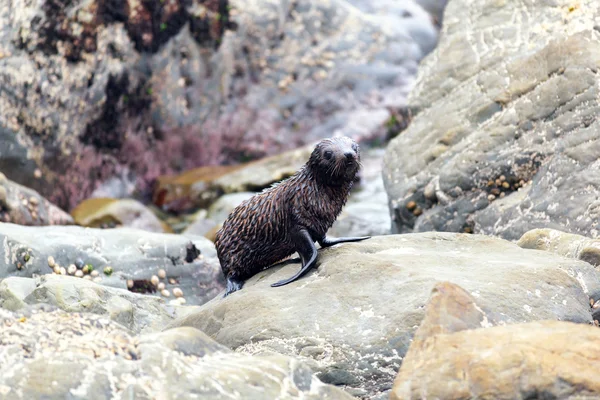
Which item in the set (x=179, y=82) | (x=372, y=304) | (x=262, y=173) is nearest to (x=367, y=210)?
(x=262, y=173)

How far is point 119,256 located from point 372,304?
382 centimetres

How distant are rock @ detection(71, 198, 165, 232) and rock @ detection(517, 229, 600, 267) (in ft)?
21.7

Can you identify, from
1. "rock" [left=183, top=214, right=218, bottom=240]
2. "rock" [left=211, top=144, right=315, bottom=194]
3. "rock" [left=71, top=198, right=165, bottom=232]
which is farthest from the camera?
"rock" [left=211, top=144, right=315, bottom=194]

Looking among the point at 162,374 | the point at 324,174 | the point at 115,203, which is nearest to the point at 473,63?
the point at 324,174

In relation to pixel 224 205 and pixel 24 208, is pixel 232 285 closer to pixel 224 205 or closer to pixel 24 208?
pixel 24 208

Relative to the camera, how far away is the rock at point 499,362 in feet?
12.5

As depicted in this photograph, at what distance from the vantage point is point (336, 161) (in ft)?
21.4

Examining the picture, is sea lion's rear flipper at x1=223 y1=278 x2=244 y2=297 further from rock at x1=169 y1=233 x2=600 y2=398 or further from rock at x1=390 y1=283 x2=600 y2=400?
rock at x1=390 y1=283 x2=600 y2=400

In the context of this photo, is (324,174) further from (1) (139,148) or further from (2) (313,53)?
(2) (313,53)

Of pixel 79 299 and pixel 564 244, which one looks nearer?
pixel 79 299

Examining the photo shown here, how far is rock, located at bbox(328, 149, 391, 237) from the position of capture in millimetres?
11797

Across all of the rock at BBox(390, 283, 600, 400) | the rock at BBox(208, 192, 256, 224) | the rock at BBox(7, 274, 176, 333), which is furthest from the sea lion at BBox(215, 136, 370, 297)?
the rock at BBox(208, 192, 256, 224)

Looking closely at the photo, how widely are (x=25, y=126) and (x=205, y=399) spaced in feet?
31.8

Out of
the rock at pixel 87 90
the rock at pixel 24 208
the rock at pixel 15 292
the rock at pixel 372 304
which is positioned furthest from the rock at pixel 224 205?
the rock at pixel 372 304
